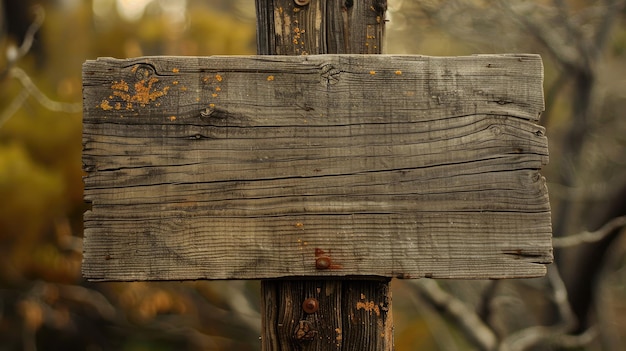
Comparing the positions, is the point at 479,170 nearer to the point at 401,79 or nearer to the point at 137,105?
the point at 401,79

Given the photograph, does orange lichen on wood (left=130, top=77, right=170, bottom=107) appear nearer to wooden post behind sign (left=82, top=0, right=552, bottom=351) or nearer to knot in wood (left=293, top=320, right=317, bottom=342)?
wooden post behind sign (left=82, top=0, right=552, bottom=351)

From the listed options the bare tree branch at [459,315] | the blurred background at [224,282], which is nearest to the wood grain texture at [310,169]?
the blurred background at [224,282]

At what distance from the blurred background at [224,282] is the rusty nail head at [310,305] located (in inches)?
72.6

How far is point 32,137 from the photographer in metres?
4.87

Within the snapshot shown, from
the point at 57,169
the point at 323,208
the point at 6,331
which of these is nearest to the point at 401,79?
the point at 323,208

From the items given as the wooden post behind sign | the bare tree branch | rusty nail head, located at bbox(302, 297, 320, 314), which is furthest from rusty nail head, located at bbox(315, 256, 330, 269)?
the bare tree branch

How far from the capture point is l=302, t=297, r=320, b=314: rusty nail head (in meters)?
1.48

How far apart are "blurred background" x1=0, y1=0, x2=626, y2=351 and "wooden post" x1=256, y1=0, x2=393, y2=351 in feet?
5.84

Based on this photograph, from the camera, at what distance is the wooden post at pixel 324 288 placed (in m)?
1.48

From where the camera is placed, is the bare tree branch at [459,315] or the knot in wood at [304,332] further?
the bare tree branch at [459,315]

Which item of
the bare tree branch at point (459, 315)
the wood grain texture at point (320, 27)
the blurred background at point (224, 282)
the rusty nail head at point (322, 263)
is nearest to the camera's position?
the rusty nail head at point (322, 263)

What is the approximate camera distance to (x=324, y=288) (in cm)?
149

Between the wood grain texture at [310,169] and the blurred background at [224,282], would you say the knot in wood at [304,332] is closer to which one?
the wood grain texture at [310,169]

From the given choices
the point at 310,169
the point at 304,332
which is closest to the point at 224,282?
the point at 304,332
